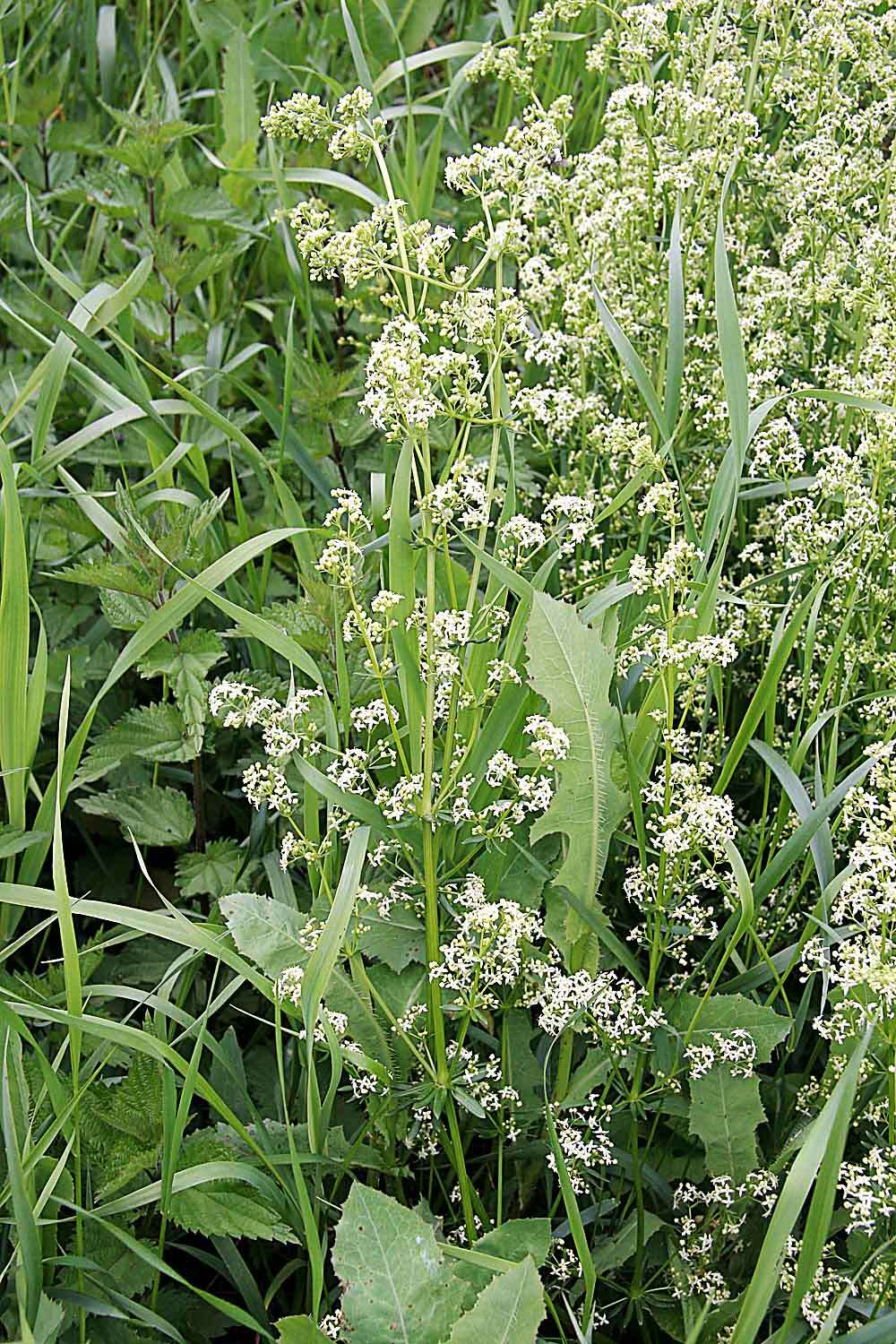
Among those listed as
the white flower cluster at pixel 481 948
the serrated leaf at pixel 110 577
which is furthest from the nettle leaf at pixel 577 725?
the serrated leaf at pixel 110 577

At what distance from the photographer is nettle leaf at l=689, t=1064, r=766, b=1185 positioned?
176 cm

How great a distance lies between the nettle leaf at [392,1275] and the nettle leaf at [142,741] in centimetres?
86

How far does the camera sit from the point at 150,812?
7.43 ft

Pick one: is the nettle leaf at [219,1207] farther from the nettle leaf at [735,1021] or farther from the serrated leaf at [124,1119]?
the nettle leaf at [735,1021]

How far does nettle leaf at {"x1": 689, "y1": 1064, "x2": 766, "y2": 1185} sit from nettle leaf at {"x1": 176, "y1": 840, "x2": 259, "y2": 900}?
2.66 ft

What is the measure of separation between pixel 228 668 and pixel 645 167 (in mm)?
1274

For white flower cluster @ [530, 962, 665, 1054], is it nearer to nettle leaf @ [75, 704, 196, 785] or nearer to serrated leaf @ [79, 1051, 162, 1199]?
serrated leaf @ [79, 1051, 162, 1199]

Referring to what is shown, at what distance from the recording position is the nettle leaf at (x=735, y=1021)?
177 centimetres

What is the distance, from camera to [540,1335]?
5.88 ft

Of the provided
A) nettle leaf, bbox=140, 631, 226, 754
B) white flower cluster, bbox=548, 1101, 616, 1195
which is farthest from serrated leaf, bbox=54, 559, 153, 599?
white flower cluster, bbox=548, 1101, 616, 1195

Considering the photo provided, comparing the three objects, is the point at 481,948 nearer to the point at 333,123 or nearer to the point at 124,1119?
the point at 124,1119

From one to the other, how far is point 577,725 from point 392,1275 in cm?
70

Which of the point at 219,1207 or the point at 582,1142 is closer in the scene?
the point at 219,1207

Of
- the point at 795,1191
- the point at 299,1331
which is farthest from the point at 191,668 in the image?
the point at 795,1191
